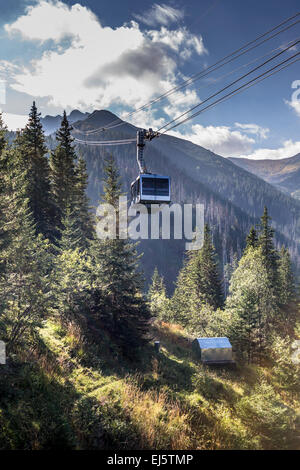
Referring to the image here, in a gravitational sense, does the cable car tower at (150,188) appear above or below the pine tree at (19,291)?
above

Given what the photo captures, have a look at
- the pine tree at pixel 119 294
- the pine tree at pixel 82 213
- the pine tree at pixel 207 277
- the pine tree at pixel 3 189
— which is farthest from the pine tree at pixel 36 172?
the pine tree at pixel 207 277

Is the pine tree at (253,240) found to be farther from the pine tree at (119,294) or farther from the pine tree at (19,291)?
the pine tree at (19,291)

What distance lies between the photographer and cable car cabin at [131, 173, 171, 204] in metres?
19.3

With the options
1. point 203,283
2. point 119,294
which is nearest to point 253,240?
point 203,283

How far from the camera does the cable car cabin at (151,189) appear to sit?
19344 mm

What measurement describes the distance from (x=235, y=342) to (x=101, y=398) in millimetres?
18757

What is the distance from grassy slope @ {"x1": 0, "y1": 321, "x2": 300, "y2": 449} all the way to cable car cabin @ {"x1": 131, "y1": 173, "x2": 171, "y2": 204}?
1097cm

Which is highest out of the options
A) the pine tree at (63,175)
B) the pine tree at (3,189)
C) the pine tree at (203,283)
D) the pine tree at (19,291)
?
the pine tree at (63,175)

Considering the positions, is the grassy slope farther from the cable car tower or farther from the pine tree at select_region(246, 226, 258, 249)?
the pine tree at select_region(246, 226, 258, 249)

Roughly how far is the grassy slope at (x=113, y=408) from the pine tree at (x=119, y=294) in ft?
7.41

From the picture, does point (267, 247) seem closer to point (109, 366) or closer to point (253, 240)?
point (253, 240)

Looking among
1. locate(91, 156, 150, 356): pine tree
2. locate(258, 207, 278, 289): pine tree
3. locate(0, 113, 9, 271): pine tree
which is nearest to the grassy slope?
locate(91, 156, 150, 356): pine tree

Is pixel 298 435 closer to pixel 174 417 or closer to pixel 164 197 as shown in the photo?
pixel 174 417
